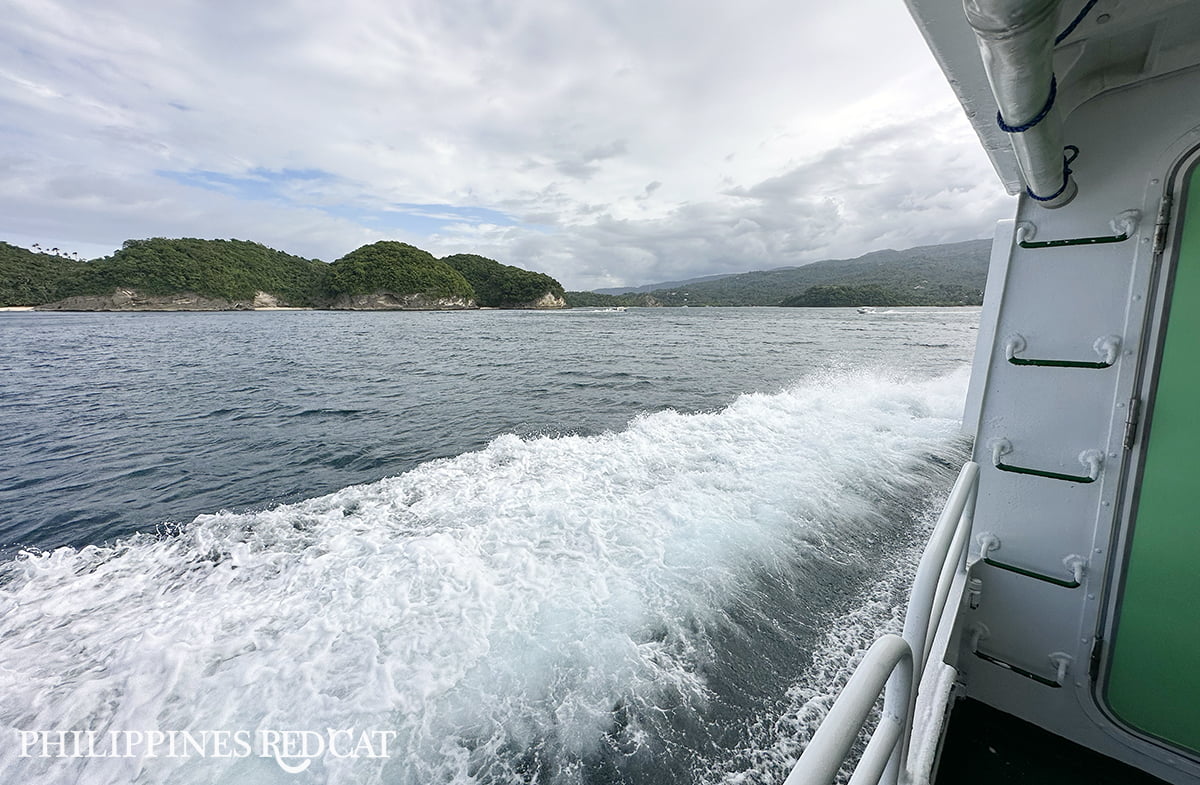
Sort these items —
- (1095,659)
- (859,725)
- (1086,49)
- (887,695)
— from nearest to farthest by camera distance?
(859,725) → (887,695) → (1086,49) → (1095,659)

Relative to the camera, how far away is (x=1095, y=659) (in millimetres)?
2125

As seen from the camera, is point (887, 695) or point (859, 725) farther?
point (887, 695)

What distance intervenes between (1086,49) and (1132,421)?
58.2 inches

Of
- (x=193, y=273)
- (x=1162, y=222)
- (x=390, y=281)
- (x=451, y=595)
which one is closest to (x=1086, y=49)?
(x=1162, y=222)

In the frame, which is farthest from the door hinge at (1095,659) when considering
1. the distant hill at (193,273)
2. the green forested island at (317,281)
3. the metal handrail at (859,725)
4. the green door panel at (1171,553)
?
the distant hill at (193,273)

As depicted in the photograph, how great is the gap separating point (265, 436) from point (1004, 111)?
31.9ft

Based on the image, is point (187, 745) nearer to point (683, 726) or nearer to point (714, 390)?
point (683, 726)

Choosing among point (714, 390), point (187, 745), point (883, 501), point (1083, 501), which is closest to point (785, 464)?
point (883, 501)

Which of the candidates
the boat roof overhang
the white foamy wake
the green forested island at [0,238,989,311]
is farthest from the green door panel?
the green forested island at [0,238,989,311]

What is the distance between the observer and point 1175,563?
1921 millimetres

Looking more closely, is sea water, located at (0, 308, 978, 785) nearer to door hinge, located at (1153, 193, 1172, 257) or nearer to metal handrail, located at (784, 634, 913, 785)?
metal handrail, located at (784, 634, 913, 785)

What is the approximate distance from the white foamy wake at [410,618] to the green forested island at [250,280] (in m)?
83.9

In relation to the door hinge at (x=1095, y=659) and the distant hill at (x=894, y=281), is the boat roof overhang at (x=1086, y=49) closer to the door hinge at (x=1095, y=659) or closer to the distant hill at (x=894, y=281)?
the door hinge at (x=1095, y=659)

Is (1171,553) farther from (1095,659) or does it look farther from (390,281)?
(390,281)
